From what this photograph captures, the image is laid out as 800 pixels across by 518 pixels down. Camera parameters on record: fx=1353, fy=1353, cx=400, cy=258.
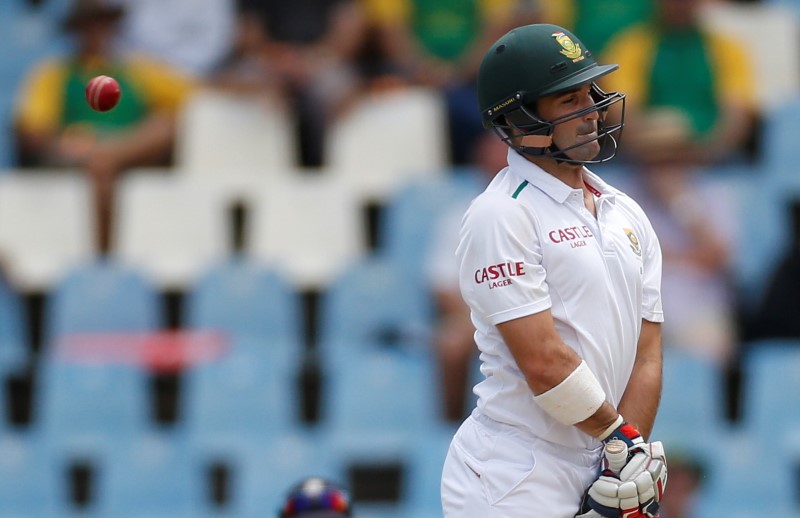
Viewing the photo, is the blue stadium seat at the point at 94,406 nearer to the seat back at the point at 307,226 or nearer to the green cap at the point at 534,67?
the seat back at the point at 307,226

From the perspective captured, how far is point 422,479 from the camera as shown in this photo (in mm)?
6848

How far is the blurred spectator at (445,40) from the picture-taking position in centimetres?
826

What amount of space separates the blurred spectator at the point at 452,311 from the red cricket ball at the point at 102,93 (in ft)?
11.0

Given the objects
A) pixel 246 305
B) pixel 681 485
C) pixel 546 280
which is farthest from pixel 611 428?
pixel 246 305

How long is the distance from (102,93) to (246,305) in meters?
3.73

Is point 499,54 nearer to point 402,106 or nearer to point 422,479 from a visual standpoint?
point 422,479

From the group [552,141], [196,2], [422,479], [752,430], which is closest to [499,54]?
[552,141]

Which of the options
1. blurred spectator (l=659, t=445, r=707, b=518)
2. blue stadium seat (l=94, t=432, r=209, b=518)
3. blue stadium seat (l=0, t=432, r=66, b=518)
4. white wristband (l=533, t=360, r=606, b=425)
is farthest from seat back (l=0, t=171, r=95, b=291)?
white wristband (l=533, t=360, r=606, b=425)

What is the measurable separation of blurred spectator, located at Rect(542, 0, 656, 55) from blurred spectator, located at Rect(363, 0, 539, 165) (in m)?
0.38

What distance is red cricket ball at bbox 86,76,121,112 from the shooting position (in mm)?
4016

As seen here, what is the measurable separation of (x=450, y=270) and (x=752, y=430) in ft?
5.92

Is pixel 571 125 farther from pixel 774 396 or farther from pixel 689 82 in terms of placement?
pixel 689 82

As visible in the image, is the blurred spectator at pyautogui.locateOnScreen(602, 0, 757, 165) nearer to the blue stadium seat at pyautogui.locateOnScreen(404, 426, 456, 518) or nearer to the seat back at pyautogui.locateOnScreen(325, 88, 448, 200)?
the seat back at pyautogui.locateOnScreen(325, 88, 448, 200)

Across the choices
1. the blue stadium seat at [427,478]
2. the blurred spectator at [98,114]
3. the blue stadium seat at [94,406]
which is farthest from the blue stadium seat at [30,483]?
the blue stadium seat at [427,478]
